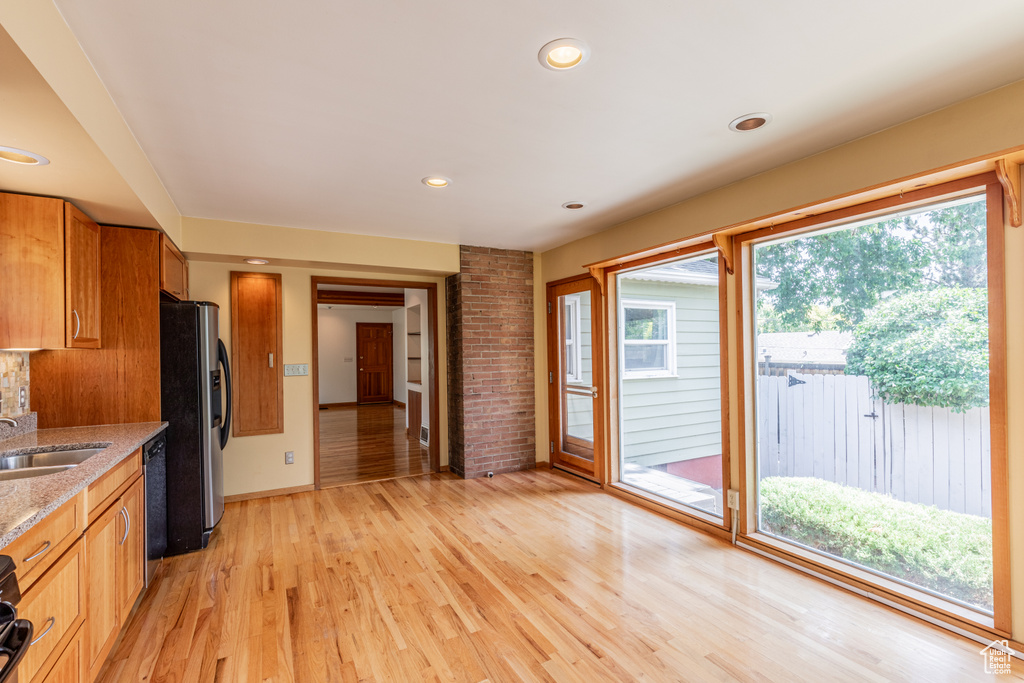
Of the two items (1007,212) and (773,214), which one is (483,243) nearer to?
(773,214)

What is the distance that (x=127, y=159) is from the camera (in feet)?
7.24

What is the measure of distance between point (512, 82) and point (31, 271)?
2.41 m

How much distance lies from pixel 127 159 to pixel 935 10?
3.24 meters

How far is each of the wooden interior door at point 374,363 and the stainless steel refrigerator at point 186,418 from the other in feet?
25.9

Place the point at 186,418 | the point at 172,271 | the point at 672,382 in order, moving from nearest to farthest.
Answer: the point at 186,418 → the point at 172,271 → the point at 672,382

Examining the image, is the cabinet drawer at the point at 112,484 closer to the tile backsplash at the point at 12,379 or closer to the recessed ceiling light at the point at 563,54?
the tile backsplash at the point at 12,379

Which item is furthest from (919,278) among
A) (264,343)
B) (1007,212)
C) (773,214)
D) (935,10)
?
(264,343)

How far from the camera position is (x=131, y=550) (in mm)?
2326

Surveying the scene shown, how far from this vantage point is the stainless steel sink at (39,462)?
204cm

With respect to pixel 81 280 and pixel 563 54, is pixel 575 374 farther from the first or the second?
pixel 81 280

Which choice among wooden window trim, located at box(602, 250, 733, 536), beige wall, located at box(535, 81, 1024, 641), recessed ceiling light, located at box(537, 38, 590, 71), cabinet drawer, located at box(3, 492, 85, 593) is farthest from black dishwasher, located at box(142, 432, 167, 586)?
beige wall, located at box(535, 81, 1024, 641)

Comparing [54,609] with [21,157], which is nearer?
[54,609]

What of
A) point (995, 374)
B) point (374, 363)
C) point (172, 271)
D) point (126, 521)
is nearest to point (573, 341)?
point (995, 374)

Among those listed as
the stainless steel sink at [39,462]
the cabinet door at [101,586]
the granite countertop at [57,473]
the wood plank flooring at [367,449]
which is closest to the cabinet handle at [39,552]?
the granite countertop at [57,473]
